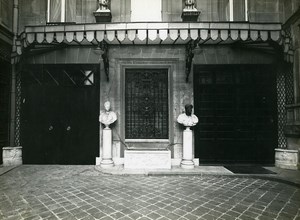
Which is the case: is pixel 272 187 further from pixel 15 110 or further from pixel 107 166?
pixel 15 110

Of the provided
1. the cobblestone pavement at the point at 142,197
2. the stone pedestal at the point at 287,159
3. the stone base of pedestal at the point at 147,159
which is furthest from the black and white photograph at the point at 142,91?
the cobblestone pavement at the point at 142,197

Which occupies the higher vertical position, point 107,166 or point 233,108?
point 233,108

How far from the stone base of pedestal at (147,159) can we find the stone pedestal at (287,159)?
389cm

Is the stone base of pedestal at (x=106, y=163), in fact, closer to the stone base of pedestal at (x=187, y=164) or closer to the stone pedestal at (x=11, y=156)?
the stone base of pedestal at (x=187, y=164)

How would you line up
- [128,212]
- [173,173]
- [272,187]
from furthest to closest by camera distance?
[173,173] < [272,187] < [128,212]

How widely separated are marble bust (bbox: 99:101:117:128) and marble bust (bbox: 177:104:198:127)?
2.36 m

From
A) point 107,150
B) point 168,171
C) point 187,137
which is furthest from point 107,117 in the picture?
point 187,137

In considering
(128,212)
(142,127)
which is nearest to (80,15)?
(142,127)

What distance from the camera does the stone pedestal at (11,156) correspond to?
7.23 metres

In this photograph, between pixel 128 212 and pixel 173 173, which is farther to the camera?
pixel 173 173

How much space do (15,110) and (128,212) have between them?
6.70m

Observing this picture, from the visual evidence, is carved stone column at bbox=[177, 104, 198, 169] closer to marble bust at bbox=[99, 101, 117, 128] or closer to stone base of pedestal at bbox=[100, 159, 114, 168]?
marble bust at bbox=[99, 101, 117, 128]

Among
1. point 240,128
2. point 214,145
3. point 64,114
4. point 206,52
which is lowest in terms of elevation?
point 214,145

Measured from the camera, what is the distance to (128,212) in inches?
149
